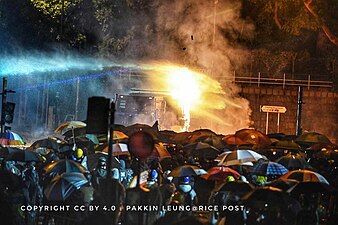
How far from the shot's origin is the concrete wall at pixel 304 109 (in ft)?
126

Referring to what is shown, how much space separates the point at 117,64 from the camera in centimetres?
4225

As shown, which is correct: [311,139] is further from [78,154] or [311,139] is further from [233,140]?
[78,154]

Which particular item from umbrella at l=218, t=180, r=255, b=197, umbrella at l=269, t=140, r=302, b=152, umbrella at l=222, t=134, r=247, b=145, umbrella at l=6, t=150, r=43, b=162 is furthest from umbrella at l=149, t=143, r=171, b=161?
umbrella at l=218, t=180, r=255, b=197

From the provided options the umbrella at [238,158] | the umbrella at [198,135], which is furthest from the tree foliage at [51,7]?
the umbrella at [238,158]

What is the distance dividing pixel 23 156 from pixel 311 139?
1098 centimetres

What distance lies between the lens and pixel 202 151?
21000 millimetres

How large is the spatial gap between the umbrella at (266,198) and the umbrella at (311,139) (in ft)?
44.1

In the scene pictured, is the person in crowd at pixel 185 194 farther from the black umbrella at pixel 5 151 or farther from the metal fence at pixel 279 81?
the metal fence at pixel 279 81

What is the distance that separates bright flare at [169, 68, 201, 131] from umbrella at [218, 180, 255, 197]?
24902mm

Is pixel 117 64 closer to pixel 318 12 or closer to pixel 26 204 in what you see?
pixel 318 12

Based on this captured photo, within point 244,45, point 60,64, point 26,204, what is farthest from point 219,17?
point 26,204

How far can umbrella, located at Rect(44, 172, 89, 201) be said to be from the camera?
12.7 metres

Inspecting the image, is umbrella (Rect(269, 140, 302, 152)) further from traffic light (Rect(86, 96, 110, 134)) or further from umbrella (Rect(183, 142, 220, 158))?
traffic light (Rect(86, 96, 110, 134))

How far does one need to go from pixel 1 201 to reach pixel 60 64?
125 feet
